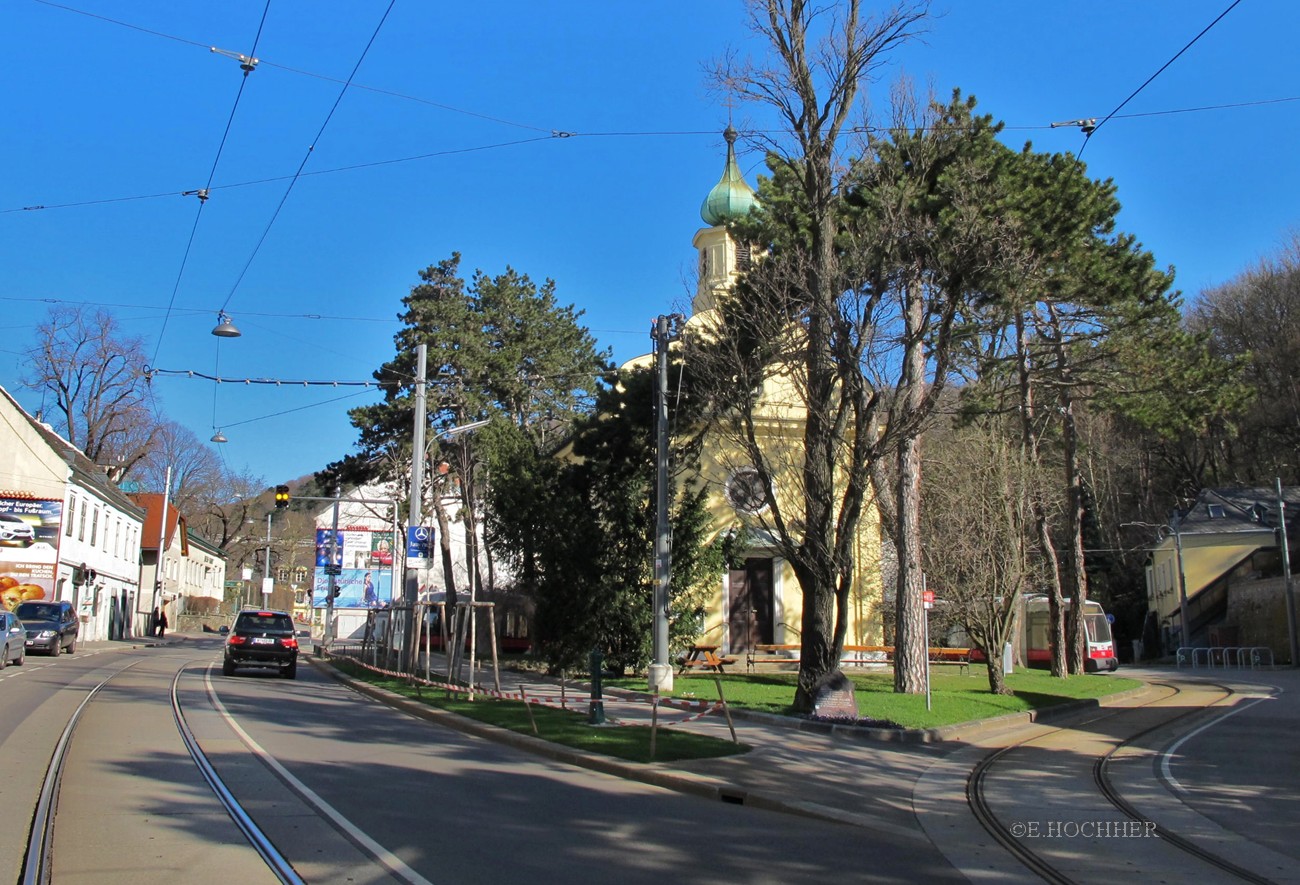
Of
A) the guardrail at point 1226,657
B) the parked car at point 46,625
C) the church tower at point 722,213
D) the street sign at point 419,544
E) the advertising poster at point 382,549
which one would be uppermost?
the church tower at point 722,213

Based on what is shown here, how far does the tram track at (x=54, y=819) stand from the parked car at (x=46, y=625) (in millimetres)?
23226

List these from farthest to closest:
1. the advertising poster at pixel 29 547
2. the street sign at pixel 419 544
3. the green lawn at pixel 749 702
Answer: the advertising poster at pixel 29 547 < the street sign at pixel 419 544 < the green lawn at pixel 749 702

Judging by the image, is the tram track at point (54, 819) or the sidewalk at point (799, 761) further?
the sidewalk at point (799, 761)

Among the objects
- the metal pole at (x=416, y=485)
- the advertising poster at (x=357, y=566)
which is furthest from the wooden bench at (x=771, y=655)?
the advertising poster at (x=357, y=566)

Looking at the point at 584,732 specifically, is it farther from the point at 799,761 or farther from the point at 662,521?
the point at 662,521

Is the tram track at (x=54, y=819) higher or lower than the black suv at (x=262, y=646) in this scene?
lower

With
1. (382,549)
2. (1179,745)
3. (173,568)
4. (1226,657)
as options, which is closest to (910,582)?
(1179,745)

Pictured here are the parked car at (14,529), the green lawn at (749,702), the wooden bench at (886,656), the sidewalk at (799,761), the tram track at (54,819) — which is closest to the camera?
the tram track at (54,819)

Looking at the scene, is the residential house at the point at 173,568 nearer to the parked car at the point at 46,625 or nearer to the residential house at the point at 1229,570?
the parked car at the point at 46,625

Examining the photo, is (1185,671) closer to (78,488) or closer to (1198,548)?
(1198,548)

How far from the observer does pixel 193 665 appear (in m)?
31.4

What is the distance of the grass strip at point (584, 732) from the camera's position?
12695mm

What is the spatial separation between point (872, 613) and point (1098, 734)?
52.4 feet

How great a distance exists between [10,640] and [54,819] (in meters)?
22.8
